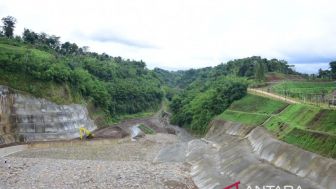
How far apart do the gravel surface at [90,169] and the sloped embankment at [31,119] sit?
6.85m

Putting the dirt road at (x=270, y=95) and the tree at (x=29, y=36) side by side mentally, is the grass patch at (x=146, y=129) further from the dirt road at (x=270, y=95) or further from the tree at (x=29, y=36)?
the tree at (x=29, y=36)

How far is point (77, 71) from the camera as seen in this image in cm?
10688

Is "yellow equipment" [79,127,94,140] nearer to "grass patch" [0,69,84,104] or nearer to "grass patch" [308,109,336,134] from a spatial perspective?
"grass patch" [0,69,84,104]

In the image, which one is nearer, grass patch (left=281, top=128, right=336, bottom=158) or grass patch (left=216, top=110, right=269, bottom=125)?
grass patch (left=281, top=128, right=336, bottom=158)

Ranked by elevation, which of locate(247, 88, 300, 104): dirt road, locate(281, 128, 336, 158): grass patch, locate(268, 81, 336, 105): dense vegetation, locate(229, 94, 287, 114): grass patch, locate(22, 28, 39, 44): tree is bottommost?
locate(281, 128, 336, 158): grass patch

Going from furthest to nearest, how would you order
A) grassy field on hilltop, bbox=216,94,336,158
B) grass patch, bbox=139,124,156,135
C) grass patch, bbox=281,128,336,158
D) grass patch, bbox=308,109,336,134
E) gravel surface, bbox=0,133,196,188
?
grass patch, bbox=139,124,156,135 < gravel surface, bbox=0,133,196,188 < grass patch, bbox=308,109,336,134 < grassy field on hilltop, bbox=216,94,336,158 < grass patch, bbox=281,128,336,158

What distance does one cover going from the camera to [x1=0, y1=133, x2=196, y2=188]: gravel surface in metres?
44.9

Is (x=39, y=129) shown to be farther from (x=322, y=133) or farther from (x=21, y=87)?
(x=322, y=133)

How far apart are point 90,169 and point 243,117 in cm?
3434

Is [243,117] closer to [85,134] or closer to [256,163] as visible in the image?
[256,163]

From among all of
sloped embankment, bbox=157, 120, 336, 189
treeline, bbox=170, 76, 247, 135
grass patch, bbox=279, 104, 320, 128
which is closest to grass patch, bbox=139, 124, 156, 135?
treeline, bbox=170, 76, 247, 135

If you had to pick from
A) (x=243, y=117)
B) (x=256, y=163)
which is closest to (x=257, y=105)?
(x=243, y=117)

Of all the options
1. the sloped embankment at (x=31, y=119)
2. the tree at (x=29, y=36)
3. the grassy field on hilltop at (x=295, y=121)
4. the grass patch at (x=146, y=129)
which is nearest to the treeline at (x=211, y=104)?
the grassy field on hilltop at (x=295, y=121)

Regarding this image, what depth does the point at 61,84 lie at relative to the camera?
3605 inches
